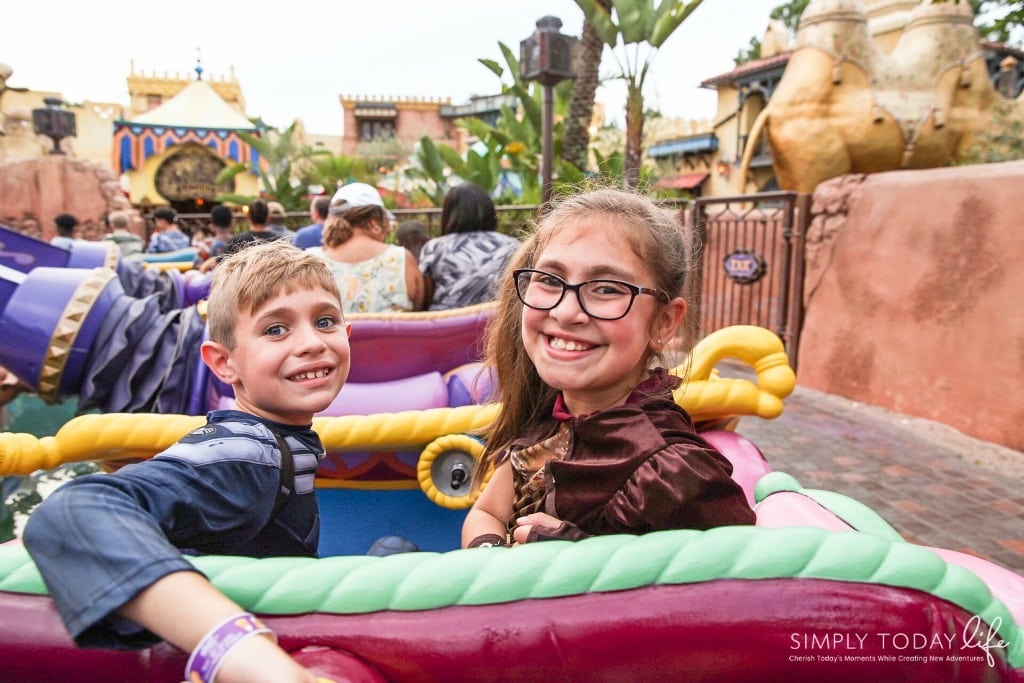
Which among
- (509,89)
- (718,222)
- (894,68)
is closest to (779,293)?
(718,222)

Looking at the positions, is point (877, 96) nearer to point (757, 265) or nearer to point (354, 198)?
point (757, 265)

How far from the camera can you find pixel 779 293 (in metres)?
6.03

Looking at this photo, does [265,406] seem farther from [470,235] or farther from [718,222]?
[718,222]

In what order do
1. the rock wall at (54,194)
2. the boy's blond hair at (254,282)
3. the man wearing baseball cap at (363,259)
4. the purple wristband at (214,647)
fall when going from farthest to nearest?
the rock wall at (54,194)
the man wearing baseball cap at (363,259)
the boy's blond hair at (254,282)
the purple wristband at (214,647)

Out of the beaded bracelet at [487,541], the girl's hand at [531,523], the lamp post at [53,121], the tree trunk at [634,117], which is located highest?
the lamp post at [53,121]

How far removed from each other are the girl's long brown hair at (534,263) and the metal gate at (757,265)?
382 centimetres

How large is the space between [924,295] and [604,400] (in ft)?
13.9

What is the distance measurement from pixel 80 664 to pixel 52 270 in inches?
84.0

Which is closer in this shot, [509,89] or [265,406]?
[265,406]

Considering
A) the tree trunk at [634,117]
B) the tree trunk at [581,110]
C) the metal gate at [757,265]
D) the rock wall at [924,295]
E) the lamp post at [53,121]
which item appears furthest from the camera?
the lamp post at [53,121]

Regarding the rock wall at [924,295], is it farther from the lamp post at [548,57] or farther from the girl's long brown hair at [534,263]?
the girl's long brown hair at [534,263]

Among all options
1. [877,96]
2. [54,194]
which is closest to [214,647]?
[877,96]

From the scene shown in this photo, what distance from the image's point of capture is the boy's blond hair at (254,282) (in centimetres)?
113

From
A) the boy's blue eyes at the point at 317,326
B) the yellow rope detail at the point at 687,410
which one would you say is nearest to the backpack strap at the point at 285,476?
the boy's blue eyes at the point at 317,326
